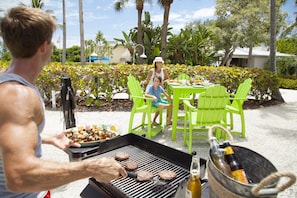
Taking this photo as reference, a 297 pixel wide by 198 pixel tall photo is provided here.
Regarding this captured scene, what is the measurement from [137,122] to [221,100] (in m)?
2.68

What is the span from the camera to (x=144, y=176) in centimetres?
181

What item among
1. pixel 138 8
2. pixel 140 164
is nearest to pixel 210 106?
pixel 140 164

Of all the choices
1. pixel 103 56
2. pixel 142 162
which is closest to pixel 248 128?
pixel 142 162

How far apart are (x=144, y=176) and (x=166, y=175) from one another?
0.18 metres

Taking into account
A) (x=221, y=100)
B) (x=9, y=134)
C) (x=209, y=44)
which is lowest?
(x=221, y=100)

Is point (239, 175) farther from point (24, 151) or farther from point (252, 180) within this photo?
point (24, 151)

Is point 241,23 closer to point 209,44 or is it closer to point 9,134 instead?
point 209,44

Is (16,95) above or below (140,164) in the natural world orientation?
above

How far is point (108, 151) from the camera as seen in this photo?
2.23m

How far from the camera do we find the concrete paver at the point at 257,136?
3.49 metres

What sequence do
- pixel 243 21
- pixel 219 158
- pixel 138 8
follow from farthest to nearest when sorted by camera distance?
pixel 243 21 < pixel 138 8 < pixel 219 158

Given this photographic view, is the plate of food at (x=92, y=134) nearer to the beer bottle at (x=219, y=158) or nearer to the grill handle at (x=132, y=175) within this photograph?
the grill handle at (x=132, y=175)

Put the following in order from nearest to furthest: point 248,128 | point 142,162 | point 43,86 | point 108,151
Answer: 1. point 142,162
2. point 108,151
3. point 248,128
4. point 43,86

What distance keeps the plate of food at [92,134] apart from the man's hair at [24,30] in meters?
1.15
